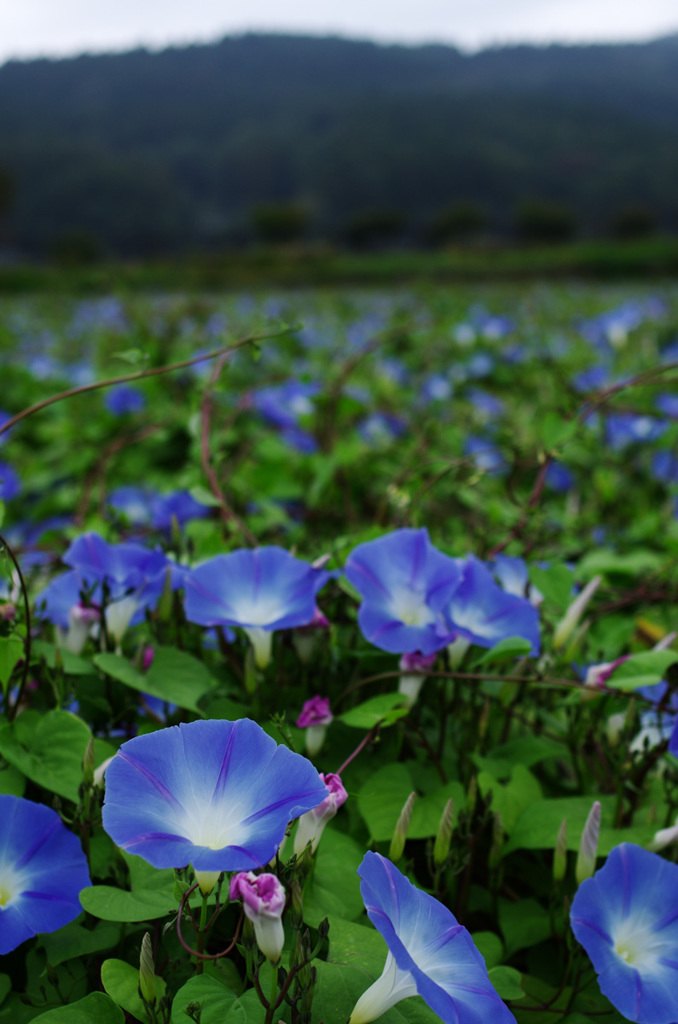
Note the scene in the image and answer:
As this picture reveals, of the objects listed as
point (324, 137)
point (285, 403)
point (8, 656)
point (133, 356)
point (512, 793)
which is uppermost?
point (324, 137)

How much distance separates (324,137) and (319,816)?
362ft

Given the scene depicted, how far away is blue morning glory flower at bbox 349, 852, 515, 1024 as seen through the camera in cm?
51

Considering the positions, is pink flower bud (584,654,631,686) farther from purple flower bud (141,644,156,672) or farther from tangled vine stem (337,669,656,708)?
→ purple flower bud (141,644,156,672)

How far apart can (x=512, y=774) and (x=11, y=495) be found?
177 cm

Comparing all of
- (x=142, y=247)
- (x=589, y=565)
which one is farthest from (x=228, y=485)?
(x=142, y=247)

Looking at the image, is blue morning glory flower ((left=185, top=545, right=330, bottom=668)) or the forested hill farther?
the forested hill

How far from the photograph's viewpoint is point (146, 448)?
238 cm

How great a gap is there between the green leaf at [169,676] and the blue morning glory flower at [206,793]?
0.20 m

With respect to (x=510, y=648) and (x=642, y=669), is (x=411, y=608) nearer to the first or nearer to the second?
(x=510, y=648)

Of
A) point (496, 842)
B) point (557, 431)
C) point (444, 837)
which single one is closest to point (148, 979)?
point (444, 837)

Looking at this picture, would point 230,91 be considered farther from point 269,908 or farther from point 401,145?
point 269,908

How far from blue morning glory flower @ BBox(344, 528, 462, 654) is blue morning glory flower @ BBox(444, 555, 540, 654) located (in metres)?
0.02

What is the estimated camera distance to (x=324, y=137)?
99.4 meters

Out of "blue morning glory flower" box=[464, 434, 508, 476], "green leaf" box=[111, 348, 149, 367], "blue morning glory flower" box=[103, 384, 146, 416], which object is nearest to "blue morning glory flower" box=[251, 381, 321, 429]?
"blue morning glory flower" box=[103, 384, 146, 416]
